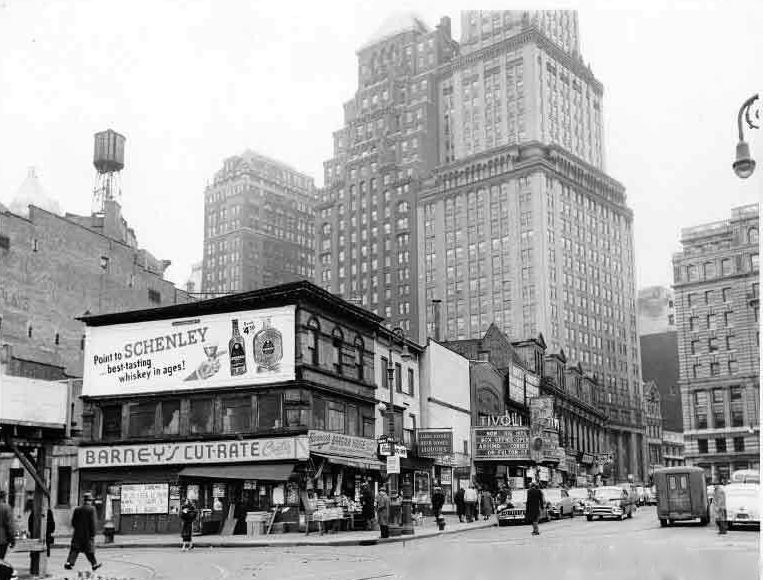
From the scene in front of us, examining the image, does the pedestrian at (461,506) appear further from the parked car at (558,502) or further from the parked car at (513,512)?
the parked car at (558,502)

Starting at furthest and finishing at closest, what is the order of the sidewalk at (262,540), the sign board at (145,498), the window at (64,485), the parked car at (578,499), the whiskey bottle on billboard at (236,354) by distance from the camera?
1. the parked car at (578,499)
2. the window at (64,485)
3. the whiskey bottle on billboard at (236,354)
4. the sign board at (145,498)
5. the sidewalk at (262,540)

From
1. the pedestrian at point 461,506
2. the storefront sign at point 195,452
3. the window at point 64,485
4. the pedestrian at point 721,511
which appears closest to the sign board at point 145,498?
the storefront sign at point 195,452

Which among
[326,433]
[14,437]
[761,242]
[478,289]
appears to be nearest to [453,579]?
[761,242]

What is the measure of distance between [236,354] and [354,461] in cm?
686

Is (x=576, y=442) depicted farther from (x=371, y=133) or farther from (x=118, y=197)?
(x=371, y=133)

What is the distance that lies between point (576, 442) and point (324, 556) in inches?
2795

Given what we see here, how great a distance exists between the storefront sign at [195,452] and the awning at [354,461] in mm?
1104

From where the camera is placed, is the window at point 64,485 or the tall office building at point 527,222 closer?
the window at point 64,485

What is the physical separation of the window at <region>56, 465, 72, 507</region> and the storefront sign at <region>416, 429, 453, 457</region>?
17.3m

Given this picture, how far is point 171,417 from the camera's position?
1620 inches

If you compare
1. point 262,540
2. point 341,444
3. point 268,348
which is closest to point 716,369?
point 341,444

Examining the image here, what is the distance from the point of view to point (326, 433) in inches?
1538

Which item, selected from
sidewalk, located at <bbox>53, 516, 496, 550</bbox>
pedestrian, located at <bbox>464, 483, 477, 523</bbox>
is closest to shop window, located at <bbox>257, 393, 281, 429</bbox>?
sidewalk, located at <bbox>53, 516, 496, 550</bbox>

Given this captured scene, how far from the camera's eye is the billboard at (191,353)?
3959cm
